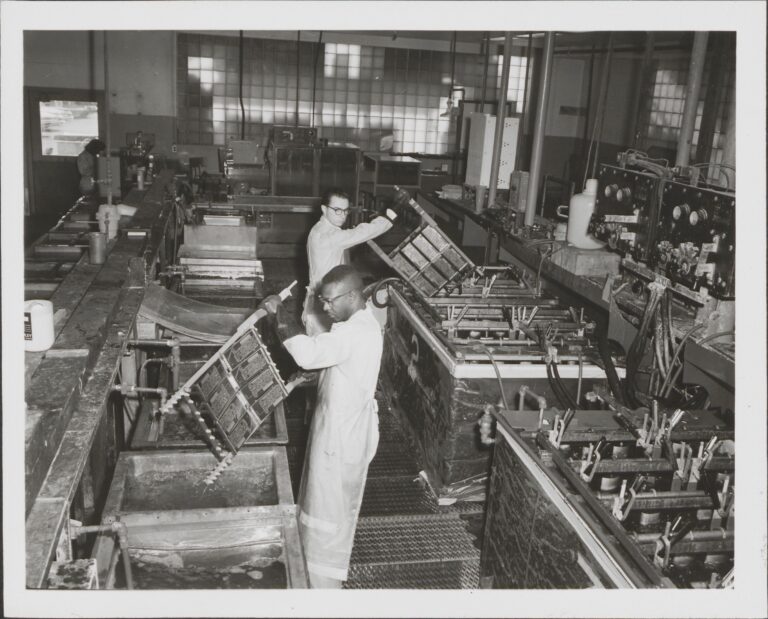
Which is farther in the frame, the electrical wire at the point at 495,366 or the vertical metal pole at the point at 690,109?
the vertical metal pole at the point at 690,109

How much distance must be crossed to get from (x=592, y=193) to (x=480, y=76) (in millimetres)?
8996

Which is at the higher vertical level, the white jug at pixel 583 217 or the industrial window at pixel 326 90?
the industrial window at pixel 326 90

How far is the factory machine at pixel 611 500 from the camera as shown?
5.73 feet

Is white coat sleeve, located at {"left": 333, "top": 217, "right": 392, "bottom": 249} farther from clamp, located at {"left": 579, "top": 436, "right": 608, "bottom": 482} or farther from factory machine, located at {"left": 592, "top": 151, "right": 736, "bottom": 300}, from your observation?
clamp, located at {"left": 579, "top": 436, "right": 608, "bottom": 482}

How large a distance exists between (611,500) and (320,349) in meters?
1.23

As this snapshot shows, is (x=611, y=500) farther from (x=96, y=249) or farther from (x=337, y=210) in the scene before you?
(x=337, y=210)

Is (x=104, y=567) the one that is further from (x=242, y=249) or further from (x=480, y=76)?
(x=480, y=76)

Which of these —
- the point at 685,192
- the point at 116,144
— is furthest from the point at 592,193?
the point at 116,144

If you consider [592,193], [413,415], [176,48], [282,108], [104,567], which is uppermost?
[176,48]

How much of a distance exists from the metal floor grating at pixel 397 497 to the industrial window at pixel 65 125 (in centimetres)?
967

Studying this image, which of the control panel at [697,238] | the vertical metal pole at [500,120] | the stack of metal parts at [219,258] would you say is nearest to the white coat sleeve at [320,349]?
the control panel at [697,238]

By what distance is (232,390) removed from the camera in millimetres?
2297

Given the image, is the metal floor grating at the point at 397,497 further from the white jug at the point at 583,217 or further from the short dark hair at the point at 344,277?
the white jug at the point at 583,217

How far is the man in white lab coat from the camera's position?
8.91ft
